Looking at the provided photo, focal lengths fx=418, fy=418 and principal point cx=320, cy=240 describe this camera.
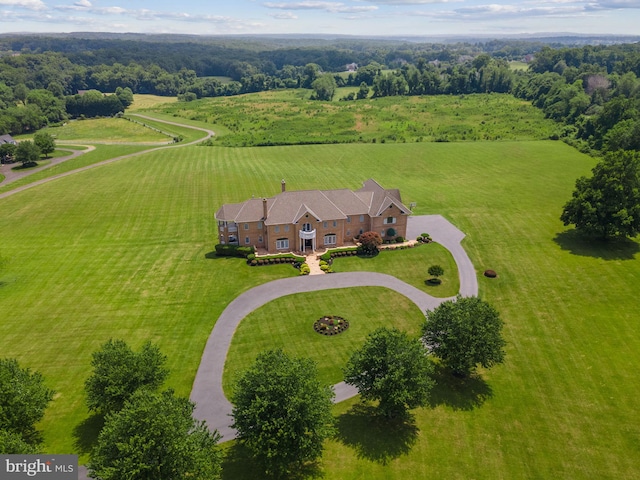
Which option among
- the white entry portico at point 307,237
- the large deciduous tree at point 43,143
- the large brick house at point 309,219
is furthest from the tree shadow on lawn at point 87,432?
the large deciduous tree at point 43,143

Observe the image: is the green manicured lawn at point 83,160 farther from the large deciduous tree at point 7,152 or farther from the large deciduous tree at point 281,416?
the large deciduous tree at point 281,416

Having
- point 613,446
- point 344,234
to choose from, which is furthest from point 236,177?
point 613,446

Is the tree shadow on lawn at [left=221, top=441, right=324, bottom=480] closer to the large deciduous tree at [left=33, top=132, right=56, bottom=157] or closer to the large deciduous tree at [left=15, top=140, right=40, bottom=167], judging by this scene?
the large deciduous tree at [left=15, top=140, right=40, bottom=167]

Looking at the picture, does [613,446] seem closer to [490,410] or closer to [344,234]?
[490,410]

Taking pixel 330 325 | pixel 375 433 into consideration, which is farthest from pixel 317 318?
pixel 375 433

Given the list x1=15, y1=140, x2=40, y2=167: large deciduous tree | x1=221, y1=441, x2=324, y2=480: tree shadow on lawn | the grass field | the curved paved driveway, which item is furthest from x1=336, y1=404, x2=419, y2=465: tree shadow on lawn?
x1=15, y1=140, x2=40, y2=167: large deciduous tree

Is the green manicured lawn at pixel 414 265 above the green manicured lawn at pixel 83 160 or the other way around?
above
